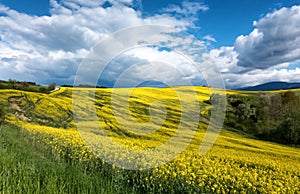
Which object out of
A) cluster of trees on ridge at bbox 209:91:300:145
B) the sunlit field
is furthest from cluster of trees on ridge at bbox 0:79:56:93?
cluster of trees on ridge at bbox 209:91:300:145

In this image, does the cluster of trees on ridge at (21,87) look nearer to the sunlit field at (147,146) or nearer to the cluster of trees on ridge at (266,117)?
the sunlit field at (147,146)

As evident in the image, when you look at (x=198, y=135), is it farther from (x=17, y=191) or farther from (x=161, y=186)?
(x=17, y=191)

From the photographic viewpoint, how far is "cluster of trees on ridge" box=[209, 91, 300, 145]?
11964mm

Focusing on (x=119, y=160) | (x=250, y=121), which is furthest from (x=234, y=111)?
(x=119, y=160)

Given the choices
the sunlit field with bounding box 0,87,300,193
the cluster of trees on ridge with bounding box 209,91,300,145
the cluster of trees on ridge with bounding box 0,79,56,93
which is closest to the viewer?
the sunlit field with bounding box 0,87,300,193

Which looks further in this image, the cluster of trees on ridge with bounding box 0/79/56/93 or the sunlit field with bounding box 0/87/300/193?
the cluster of trees on ridge with bounding box 0/79/56/93

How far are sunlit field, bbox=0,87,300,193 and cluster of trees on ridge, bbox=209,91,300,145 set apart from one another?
28.6 inches

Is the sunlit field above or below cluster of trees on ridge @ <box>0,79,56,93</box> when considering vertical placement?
below

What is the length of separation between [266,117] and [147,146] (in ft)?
27.0

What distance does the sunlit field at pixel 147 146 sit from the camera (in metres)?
5.84

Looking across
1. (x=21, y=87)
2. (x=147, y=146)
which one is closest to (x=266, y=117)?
(x=147, y=146)

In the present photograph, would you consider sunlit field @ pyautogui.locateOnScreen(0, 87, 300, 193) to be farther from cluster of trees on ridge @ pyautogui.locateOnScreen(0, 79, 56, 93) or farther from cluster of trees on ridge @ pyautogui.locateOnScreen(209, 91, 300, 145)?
cluster of trees on ridge @ pyautogui.locateOnScreen(0, 79, 56, 93)

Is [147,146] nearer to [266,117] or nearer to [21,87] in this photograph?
[266,117]

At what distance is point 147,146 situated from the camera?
9.75m
